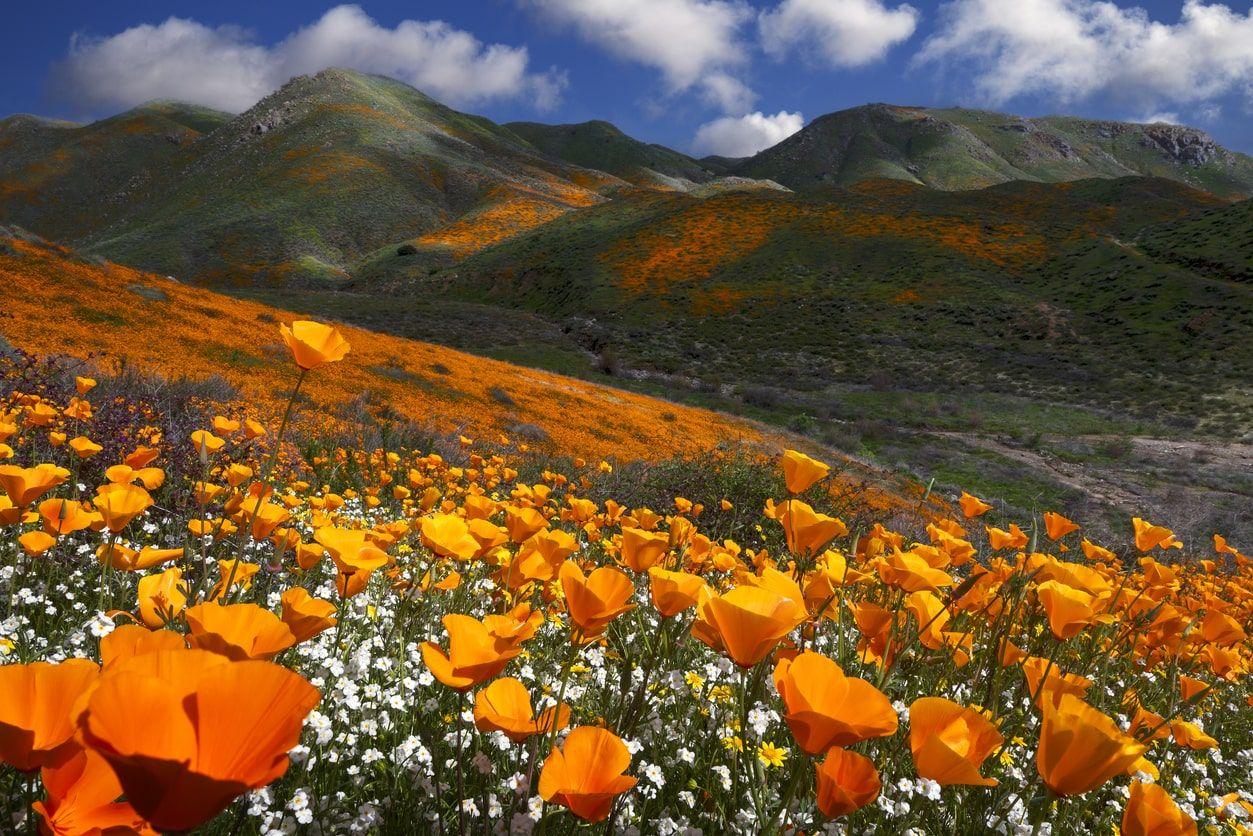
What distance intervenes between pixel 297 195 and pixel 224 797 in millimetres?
71138

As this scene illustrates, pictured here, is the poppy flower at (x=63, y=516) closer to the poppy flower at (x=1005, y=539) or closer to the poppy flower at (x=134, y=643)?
the poppy flower at (x=134, y=643)

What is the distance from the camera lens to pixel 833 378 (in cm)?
3027

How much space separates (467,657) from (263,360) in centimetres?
1204

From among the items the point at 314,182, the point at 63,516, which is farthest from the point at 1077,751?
the point at 314,182

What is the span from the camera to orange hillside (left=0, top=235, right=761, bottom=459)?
944 cm

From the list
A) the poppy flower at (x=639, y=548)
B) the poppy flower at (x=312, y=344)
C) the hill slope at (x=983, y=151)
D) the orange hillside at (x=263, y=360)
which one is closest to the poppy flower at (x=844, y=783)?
the poppy flower at (x=639, y=548)

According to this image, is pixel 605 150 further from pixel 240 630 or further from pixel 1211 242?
pixel 240 630

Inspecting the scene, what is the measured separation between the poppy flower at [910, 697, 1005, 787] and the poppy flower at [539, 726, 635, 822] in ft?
1.42

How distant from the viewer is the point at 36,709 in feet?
2.20

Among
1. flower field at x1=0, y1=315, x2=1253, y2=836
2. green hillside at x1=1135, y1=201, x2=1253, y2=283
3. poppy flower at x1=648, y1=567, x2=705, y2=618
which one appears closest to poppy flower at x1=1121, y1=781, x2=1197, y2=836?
flower field at x1=0, y1=315, x2=1253, y2=836

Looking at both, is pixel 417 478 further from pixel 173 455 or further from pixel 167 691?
pixel 167 691

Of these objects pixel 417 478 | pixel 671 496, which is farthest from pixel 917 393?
pixel 417 478

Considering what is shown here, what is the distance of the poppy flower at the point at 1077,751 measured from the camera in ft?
3.05

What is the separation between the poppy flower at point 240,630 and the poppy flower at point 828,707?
0.70 meters
